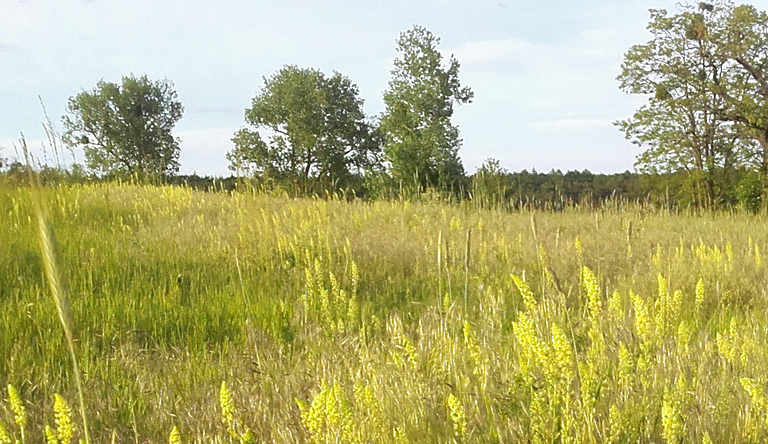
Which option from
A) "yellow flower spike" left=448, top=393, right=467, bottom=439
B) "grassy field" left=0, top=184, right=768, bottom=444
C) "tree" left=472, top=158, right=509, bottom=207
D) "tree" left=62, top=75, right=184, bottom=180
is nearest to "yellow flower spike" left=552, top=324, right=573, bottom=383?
"grassy field" left=0, top=184, right=768, bottom=444

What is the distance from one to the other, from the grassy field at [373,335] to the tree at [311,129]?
108 ft

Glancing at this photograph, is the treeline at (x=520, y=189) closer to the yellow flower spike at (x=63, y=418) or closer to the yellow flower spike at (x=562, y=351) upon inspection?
the yellow flower spike at (x=63, y=418)

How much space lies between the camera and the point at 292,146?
41.2 meters

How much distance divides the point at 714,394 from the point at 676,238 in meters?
5.95

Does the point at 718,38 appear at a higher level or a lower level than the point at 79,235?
higher

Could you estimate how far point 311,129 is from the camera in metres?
40.3

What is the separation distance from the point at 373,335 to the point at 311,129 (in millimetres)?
37467

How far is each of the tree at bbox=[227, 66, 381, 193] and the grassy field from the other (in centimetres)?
3279

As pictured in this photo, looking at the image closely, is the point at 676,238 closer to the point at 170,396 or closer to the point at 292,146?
the point at 170,396

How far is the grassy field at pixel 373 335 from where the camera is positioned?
6.36 ft

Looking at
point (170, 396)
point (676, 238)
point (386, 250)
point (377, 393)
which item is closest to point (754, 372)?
point (377, 393)

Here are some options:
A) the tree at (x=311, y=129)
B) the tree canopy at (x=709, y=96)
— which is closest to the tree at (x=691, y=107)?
the tree canopy at (x=709, y=96)

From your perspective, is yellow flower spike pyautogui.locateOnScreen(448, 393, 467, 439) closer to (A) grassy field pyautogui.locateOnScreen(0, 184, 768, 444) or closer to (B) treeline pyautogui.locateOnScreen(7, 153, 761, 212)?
(A) grassy field pyautogui.locateOnScreen(0, 184, 768, 444)

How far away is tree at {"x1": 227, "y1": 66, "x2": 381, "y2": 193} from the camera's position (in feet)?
132
